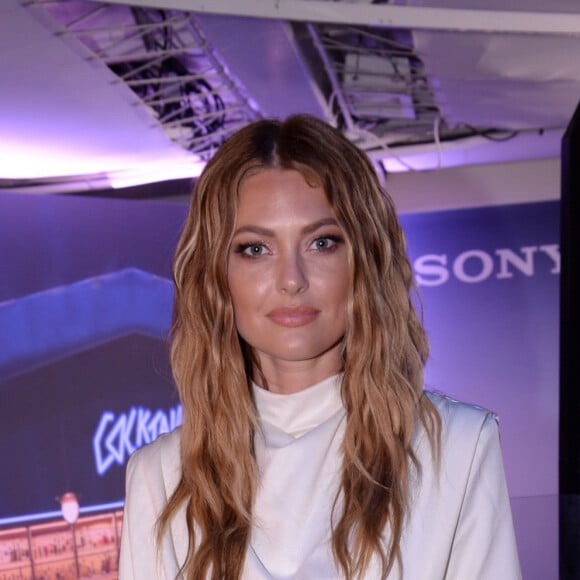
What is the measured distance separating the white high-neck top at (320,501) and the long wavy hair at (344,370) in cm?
2

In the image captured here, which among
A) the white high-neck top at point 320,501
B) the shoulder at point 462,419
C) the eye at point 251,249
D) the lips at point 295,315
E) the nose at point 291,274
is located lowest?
the white high-neck top at point 320,501

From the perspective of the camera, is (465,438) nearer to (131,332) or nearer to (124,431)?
(124,431)

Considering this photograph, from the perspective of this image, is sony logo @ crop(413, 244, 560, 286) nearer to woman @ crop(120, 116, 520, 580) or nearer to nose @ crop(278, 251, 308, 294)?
woman @ crop(120, 116, 520, 580)

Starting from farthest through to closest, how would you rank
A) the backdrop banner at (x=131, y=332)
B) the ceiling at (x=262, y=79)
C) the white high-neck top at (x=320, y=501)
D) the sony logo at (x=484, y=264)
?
the sony logo at (x=484, y=264), the backdrop banner at (x=131, y=332), the ceiling at (x=262, y=79), the white high-neck top at (x=320, y=501)

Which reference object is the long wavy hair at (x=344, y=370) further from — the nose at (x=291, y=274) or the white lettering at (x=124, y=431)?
the white lettering at (x=124, y=431)

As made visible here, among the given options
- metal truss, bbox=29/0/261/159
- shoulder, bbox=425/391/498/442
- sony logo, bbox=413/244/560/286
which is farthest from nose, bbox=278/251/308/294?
sony logo, bbox=413/244/560/286

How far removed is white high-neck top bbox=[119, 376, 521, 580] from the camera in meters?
1.38

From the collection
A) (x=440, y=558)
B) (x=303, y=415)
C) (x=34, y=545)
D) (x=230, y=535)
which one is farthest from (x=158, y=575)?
(x=34, y=545)

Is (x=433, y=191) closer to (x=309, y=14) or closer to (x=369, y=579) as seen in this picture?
(x=309, y=14)

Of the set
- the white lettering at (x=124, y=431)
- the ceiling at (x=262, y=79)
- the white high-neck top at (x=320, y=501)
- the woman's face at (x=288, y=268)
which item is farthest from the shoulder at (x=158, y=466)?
the white lettering at (x=124, y=431)

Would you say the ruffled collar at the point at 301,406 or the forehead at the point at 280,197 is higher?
the forehead at the point at 280,197

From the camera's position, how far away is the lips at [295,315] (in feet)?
4.64

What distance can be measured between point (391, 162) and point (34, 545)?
9.03 feet

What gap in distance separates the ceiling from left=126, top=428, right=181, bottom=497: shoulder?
155cm
